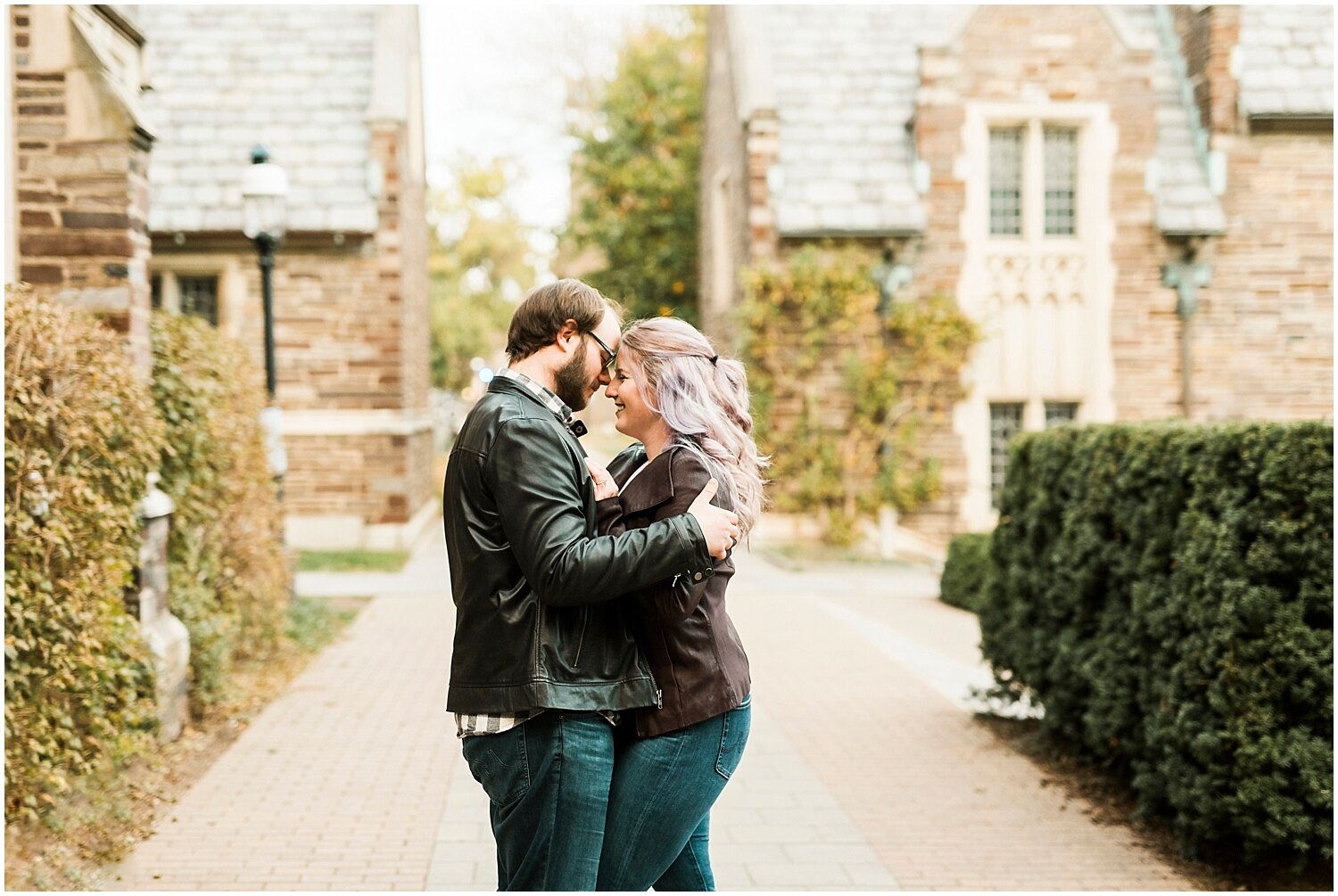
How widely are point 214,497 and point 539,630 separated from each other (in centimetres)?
561

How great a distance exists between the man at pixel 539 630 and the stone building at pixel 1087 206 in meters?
14.3

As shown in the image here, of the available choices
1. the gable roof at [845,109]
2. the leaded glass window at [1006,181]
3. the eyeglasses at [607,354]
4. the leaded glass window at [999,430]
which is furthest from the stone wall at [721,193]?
the eyeglasses at [607,354]

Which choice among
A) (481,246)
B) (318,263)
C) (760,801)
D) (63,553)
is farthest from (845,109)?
A: (481,246)

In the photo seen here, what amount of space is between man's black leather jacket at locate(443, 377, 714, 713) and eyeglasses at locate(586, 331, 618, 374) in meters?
0.21

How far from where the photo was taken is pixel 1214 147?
670 inches

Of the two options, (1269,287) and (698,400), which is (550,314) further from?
(1269,287)

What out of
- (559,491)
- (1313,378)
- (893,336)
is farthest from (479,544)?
(1313,378)

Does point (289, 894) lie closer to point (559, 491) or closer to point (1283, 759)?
point (559, 491)

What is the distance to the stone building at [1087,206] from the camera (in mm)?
16906

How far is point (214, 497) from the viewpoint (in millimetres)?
7734

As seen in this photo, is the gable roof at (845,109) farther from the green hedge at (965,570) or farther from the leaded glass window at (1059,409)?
the green hedge at (965,570)

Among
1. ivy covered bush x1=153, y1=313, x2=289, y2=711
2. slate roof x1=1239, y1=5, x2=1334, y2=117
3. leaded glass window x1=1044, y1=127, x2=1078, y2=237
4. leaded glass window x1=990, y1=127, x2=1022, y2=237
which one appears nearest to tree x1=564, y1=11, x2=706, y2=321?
leaded glass window x1=990, y1=127, x2=1022, y2=237

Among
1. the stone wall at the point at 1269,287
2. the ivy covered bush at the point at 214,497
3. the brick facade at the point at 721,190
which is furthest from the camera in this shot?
the brick facade at the point at 721,190

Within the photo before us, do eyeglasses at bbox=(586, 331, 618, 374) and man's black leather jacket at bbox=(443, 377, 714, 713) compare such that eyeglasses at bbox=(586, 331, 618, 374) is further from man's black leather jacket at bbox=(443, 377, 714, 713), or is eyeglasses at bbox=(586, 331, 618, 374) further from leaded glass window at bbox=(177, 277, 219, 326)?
leaded glass window at bbox=(177, 277, 219, 326)
